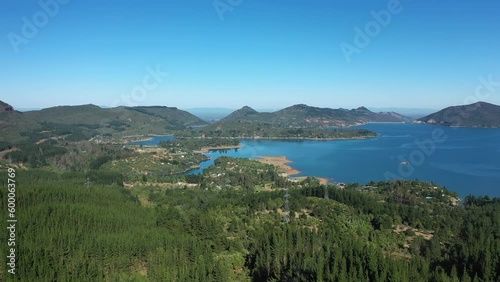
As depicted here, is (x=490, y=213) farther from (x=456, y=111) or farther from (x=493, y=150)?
(x=456, y=111)

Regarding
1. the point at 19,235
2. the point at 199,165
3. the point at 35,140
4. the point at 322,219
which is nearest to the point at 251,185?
the point at 322,219

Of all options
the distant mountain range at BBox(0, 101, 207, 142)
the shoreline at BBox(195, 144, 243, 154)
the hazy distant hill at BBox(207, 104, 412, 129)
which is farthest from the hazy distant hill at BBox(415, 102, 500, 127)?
the distant mountain range at BBox(0, 101, 207, 142)

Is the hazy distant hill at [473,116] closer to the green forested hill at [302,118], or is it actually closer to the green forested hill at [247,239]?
the green forested hill at [302,118]

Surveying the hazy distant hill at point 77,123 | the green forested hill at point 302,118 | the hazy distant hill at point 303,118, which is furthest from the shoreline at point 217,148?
the hazy distant hill at point 303,118

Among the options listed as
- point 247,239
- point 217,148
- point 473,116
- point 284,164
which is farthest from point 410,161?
point 473,116

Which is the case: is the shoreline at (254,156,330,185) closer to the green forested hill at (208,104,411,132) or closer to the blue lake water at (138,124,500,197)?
the blue lake water at (138,124,500,197)

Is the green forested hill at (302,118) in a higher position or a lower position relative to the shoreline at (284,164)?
higher

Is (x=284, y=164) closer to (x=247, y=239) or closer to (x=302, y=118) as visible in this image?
(x=247, y=239)

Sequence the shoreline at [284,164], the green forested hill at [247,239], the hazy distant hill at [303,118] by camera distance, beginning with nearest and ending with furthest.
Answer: the green forested hill at [247,239], the shoreline at [284,164], the hazy distant hill at [303,118]
